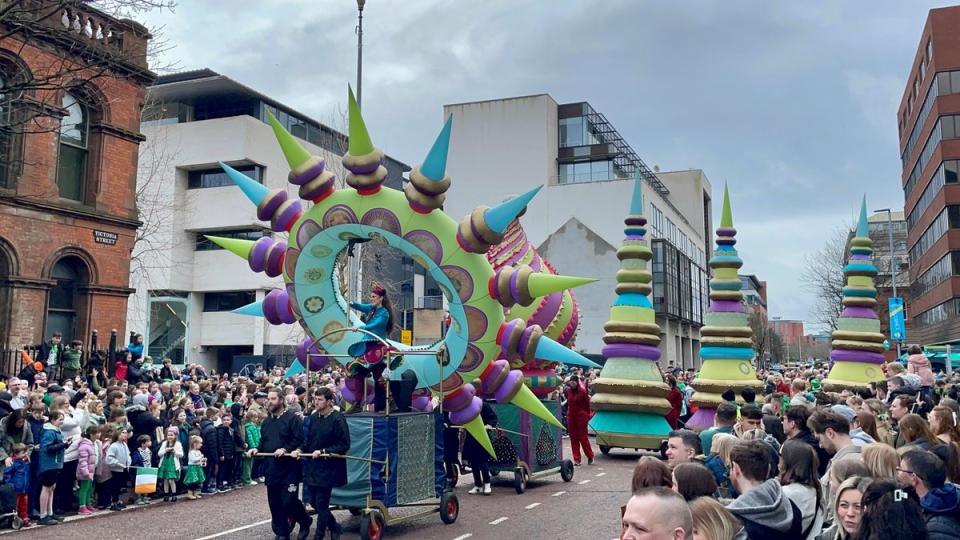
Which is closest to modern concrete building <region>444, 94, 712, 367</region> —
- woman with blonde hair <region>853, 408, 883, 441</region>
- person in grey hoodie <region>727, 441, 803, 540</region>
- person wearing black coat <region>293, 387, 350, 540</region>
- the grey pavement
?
the grey pavement

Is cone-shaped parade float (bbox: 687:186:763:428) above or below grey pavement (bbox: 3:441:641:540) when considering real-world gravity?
above

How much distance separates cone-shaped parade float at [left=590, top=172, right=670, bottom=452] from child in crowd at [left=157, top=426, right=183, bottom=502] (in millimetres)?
9138

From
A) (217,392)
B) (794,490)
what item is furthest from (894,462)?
(217,392)

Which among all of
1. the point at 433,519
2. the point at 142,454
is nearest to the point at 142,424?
the point at 142,454

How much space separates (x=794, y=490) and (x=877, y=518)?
4.15ft

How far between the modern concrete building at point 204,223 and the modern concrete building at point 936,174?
3198 cm

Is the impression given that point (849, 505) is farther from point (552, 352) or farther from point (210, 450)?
point (210, 450)

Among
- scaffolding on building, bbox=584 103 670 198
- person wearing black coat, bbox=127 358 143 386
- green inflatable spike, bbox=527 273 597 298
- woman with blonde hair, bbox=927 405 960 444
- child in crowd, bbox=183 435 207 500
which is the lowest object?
child in crowd, bbox=183 435 207 500

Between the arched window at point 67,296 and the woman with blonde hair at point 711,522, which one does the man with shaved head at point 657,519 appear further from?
the arched window at point 67,296

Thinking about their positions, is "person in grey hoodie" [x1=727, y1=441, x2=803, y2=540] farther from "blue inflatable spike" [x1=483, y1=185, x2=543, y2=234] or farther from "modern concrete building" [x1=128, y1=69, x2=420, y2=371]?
"modern concrete building" [x1=128, y1=69, x2=420, y2=371]

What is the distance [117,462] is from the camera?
11820 mm

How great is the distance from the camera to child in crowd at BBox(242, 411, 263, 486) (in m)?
14.4

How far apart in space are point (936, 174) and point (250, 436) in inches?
1827

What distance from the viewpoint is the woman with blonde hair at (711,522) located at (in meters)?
3.47
